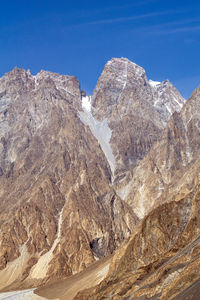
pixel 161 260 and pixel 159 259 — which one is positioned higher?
pixel 159 259

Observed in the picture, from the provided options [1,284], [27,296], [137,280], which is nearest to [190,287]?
[137,280]

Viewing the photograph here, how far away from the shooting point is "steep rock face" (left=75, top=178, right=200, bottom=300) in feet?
174

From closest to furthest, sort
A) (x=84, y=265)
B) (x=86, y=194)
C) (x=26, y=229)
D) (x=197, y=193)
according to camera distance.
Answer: (x=197, y=193), (x=84, y=265), (x=26, y=229), (x=86, y=194)

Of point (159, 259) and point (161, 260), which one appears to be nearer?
point (161, 260)

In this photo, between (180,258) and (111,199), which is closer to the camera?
(180,258)

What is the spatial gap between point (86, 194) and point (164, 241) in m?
113

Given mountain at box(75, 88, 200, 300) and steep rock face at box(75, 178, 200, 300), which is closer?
mountain at box(75, 88, 200, 300)

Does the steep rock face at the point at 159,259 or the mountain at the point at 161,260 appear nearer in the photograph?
the mountain at the point at 161,260

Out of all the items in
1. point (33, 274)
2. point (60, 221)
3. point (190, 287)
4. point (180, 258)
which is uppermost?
point (60, 221)

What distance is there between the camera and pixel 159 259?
221 feet

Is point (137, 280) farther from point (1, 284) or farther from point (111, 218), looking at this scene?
point (111, 218)

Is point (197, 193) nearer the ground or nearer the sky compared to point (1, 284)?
nearer the ground

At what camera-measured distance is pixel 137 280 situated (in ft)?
210

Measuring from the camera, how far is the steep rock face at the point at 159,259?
2089 inches
